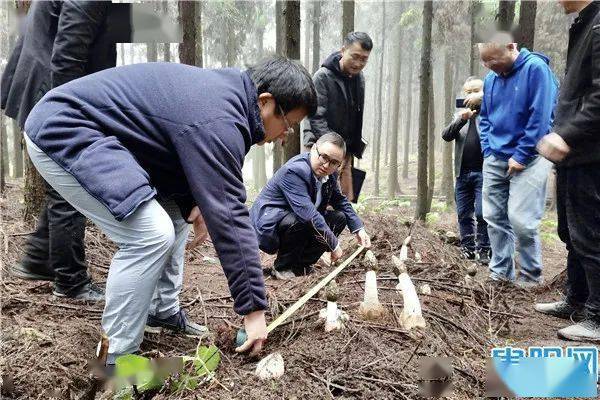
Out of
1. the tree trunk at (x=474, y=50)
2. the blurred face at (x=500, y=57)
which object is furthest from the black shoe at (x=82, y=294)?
the tree trunk at (x=474, y=50)

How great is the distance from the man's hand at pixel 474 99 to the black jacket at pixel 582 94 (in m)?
2.11

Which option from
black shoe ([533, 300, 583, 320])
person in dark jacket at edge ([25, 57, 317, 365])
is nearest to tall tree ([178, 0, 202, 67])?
person in dark jacket at edge ([25, 57, 317, 365])

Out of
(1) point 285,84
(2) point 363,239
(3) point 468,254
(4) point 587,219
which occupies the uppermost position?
(1) point 285,84

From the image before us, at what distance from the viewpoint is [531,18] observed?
591 cm

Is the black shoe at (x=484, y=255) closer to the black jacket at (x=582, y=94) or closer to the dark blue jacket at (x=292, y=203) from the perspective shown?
the dark blue jacket at (x=292, y=203)

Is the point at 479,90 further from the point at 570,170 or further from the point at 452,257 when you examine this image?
the point at 570,170

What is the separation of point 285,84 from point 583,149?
200 cm

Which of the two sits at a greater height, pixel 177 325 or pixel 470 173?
pixel 470 173

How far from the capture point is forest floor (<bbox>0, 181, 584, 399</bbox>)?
1981 mm

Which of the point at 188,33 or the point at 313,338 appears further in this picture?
the point at 188,33

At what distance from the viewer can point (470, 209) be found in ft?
18.5

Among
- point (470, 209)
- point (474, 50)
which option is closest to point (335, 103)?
point (470, 209)

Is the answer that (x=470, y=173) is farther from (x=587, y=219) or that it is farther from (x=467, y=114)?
(x=587, y=219)

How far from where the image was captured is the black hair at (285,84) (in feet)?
7.11
